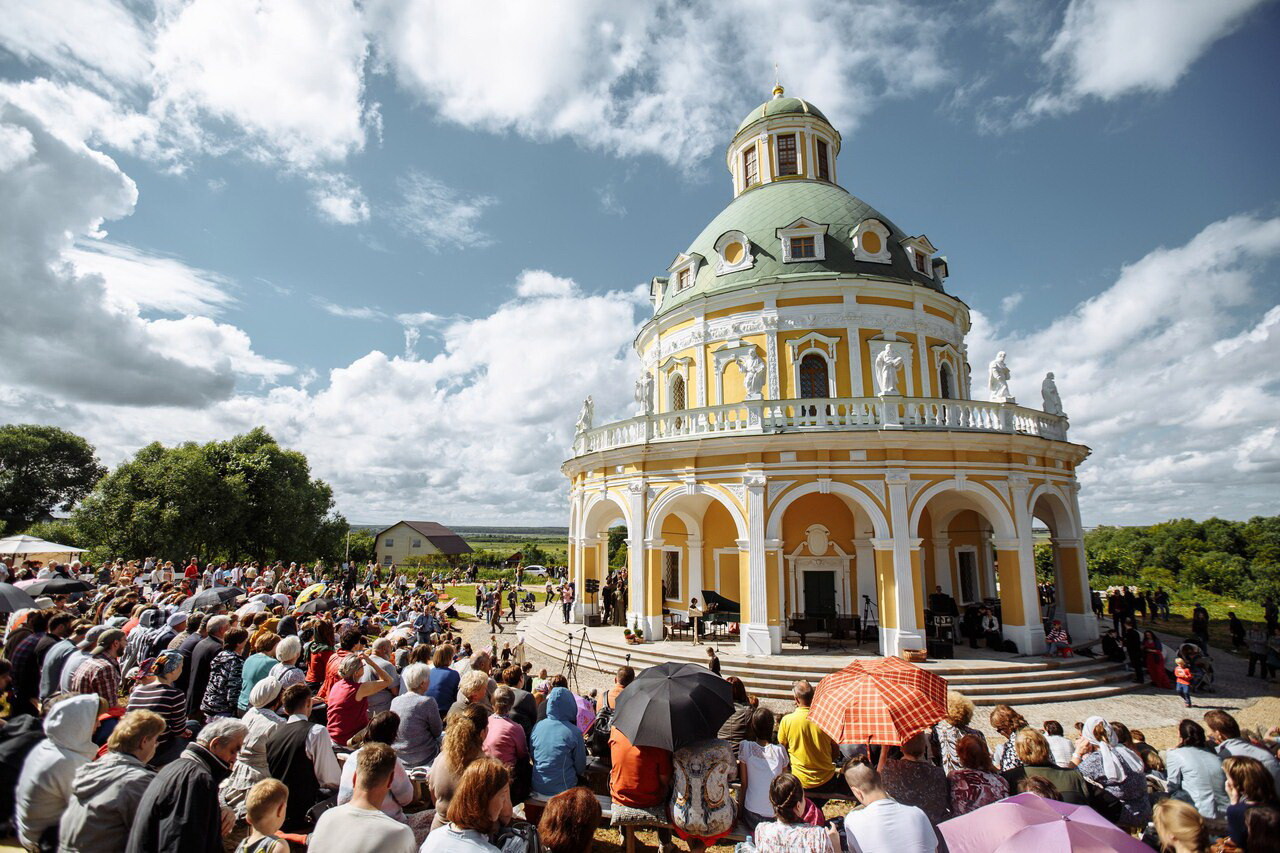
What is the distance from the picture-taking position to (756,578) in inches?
616

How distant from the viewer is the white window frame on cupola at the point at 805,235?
20.7m

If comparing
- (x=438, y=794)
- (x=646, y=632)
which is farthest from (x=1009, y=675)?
(x=438, y=794)

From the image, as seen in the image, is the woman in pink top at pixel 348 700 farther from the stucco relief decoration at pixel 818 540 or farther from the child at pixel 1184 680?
the child at pixel 1184 680

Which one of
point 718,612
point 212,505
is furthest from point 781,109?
point 212,505

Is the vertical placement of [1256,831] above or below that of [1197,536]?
below

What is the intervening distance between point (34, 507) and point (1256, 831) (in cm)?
6594

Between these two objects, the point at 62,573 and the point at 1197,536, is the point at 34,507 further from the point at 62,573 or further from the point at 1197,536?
the point at 1197,536

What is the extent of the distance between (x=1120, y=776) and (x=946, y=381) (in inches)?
701

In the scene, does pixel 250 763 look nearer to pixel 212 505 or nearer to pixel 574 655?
pixel 574 655

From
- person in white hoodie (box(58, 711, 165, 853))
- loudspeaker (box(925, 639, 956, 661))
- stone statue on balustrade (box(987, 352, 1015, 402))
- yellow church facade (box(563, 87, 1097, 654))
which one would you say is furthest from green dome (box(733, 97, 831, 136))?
person in white hoodie (box(58, 711, 165, 853))

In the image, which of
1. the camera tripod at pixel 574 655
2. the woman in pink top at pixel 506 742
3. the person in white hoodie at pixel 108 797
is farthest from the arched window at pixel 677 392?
the person in white hoodie at pixel 108 797

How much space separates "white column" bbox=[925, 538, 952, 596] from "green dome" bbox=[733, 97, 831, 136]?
18550mm

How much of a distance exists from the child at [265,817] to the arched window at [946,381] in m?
22.3

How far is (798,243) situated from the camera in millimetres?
21219
